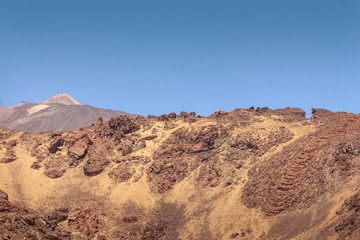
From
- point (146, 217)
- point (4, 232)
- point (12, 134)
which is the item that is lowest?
point (146, 217)

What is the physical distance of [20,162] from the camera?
68875 mm

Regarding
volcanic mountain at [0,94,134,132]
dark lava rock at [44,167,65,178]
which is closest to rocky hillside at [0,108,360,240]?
dark lava rock at [44,167,65,178]

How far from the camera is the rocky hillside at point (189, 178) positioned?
135 feet

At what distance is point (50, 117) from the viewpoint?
169 meters

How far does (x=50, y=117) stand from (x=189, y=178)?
12770 centimetres

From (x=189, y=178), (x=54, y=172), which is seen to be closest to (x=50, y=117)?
(x=54, y=172)

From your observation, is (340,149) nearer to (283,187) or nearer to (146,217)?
(283,187)

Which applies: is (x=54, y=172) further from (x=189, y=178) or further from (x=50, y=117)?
(x=50, y=117)

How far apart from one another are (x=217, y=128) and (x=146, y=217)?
22.8 meters

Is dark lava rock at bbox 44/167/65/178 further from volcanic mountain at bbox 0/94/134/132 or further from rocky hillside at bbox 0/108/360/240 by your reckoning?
volcanic mountain at bbox 0/94/134/132

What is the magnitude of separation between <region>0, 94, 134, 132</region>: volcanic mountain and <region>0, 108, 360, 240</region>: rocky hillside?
7884cm

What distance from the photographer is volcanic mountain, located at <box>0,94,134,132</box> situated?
155637mm

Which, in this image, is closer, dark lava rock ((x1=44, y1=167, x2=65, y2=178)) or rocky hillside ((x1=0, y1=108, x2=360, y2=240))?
rocky hillside ((x1=0, y1=108, x2=360, y2=240))

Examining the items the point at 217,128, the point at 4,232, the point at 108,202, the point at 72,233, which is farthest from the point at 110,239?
the point at 217,128
